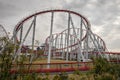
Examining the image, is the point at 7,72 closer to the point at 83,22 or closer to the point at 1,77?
the point at 1,77

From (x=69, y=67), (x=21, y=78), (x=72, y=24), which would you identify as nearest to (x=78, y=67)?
(x=69, y=67)

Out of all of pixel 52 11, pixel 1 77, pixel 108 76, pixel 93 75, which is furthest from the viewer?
pixel 52 11

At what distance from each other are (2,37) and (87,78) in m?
8.23

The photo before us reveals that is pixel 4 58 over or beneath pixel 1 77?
over

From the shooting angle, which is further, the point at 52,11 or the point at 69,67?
the point at 52,11

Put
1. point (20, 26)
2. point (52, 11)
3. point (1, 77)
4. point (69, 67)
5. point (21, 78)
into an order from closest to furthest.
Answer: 1. point (1, 77)
2. point (21, 78)
3. point (69, 67)
4. point (52, 11)
5. point (20, 26)

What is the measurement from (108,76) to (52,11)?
13998 mm

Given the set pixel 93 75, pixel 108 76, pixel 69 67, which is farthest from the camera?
pixel 69 67

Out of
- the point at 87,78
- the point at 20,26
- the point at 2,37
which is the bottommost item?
the point at 87,78

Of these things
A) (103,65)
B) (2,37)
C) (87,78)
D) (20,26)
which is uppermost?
(20,26)

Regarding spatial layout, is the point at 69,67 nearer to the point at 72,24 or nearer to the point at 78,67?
the point at 78,67

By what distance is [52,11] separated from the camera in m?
26.6

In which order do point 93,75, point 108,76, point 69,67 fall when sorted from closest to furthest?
point 108,76
point 93,75
point 69,67

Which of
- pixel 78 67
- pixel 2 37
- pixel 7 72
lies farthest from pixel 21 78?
pixel 78 67
